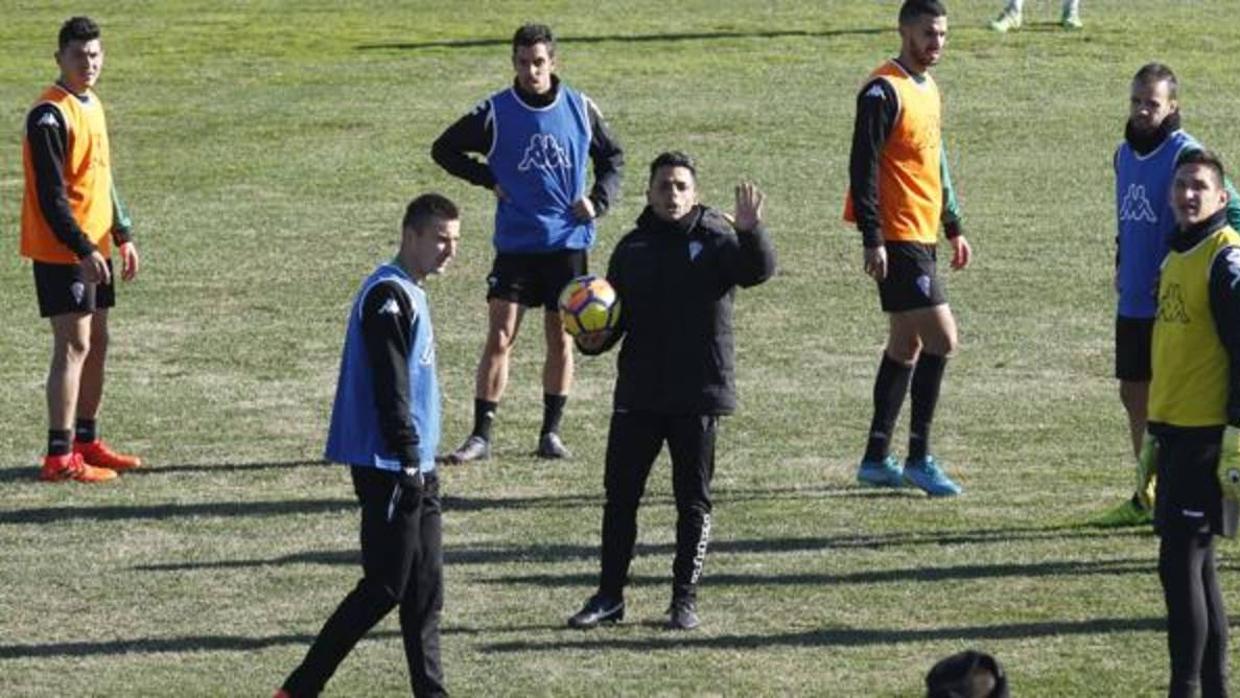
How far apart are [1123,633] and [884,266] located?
2.87 m

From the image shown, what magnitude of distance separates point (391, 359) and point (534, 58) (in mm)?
5002

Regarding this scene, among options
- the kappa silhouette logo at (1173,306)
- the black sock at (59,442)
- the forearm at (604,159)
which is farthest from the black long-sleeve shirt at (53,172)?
the kappa silhouette logo at (1173,306)

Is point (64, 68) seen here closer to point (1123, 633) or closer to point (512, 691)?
point (512, 691)

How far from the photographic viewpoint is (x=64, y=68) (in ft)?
46.2

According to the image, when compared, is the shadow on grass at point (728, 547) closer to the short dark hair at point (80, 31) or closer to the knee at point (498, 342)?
the knee at point (498, 342)

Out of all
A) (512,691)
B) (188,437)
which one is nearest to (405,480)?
(512,691)

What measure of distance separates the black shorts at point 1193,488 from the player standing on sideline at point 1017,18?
77.2 ft

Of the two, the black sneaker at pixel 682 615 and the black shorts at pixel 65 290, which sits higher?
the black shorts at pixel 65 290

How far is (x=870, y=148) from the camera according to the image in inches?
534

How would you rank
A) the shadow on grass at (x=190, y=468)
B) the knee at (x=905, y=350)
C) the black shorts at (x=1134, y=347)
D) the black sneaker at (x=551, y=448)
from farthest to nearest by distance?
the black sneaker at (x=551, y=448)
the shadow on grass at (x=190, y=468)
the knee at (x=905, y=350)
the black shorts at (x=1134, y=347)

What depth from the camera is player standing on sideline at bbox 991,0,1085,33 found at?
33.0 m

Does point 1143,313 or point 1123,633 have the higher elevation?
point 1143,313

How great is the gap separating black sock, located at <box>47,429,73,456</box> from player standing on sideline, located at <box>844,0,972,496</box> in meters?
4.12

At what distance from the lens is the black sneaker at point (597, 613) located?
11.3m
